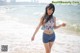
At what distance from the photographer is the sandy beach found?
3.04 metres

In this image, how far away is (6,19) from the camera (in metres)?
3.08

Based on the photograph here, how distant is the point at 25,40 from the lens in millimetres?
3066

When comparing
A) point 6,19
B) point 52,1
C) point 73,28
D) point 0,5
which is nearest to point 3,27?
point 6,19

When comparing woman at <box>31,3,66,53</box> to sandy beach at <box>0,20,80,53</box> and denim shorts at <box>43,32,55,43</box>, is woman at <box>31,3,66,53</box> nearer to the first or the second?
denim shorts at <box>43,32,55,43</box>

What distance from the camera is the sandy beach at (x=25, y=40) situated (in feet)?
9.96

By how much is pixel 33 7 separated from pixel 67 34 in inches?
24.2

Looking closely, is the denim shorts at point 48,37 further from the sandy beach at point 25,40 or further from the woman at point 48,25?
the sandy beach at point 25,40

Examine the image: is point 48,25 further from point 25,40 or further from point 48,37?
point 25,40

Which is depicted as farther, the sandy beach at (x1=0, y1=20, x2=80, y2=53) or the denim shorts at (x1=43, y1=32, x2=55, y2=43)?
the sandy beach at (x1=0, y1=20, x2=80, y2=53)

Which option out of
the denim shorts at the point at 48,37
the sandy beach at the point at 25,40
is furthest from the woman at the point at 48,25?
the sandy beach at the point at 25,40

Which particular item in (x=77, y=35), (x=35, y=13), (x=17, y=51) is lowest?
(x=17, y=51)

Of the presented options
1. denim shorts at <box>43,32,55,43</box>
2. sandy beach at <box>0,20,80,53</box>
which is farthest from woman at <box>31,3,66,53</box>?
sandy beach at <box>0,20,80,53</box>

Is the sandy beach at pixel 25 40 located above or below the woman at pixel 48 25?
below

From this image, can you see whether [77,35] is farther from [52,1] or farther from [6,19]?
[6,19]
